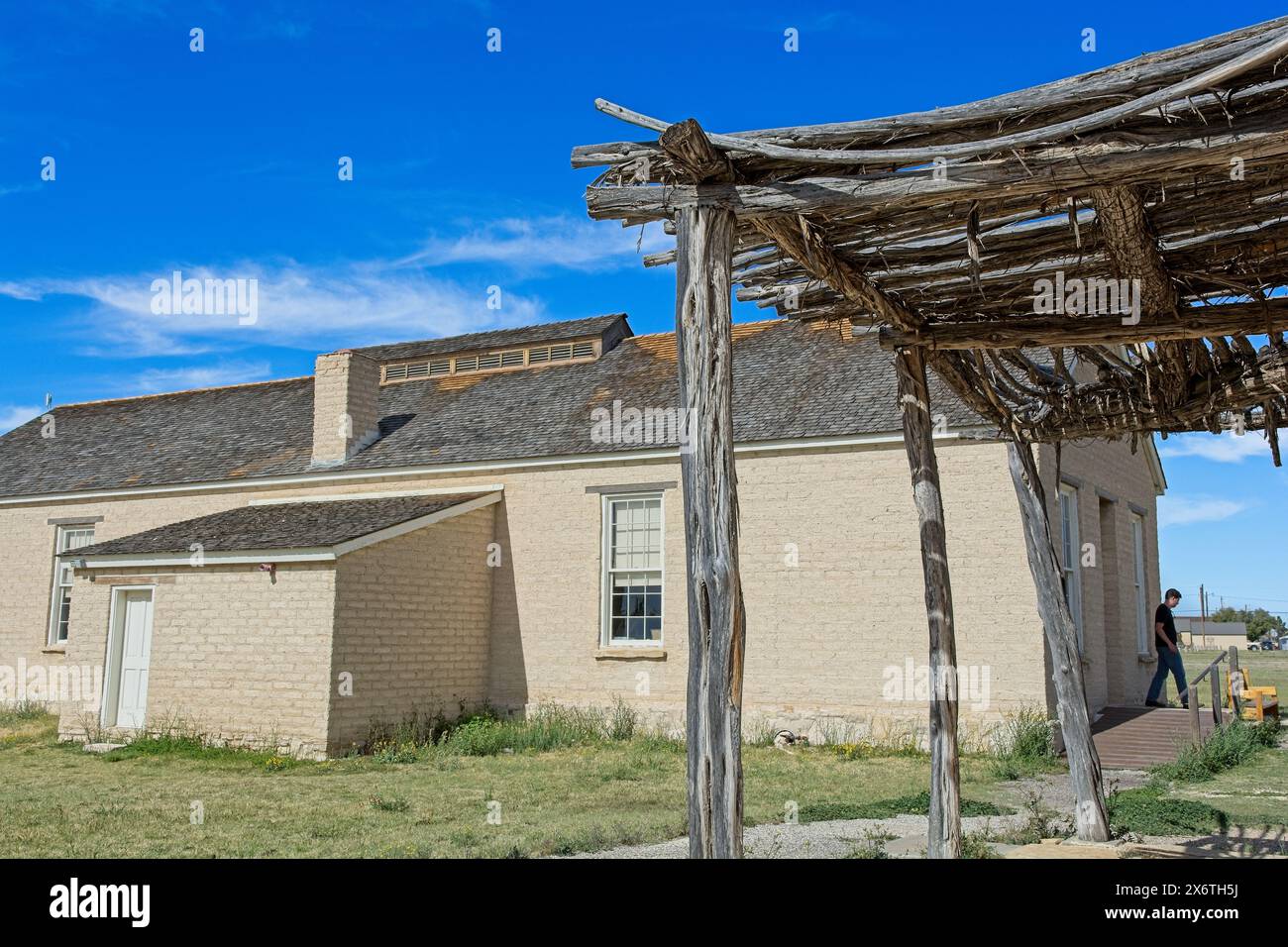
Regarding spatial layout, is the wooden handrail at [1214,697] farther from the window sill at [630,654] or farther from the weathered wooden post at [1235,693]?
the window sill at [630,654]

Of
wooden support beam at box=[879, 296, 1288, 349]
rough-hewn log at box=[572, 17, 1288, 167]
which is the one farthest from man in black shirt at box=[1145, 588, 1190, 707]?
rough-hewn log at box=[572, 17, 1288, 167]

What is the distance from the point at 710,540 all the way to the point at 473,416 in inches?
621

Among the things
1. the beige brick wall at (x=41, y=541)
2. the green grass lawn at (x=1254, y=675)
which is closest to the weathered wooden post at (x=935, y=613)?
the beige brick wall at (x=41, y=541)

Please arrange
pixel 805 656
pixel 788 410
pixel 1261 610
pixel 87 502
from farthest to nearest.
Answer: pixel 1261 610, pixel 87 502, pixel 788 410, pixel 805 656

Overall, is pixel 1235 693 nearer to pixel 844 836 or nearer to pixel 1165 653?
pixel 1165 653

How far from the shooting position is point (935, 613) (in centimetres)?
695

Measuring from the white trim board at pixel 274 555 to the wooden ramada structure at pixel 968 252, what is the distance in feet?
31.2

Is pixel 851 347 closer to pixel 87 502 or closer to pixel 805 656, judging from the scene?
pixel 805 656

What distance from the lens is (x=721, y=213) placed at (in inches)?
198

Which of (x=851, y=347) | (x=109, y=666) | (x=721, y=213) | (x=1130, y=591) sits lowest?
(x=109, y=666)

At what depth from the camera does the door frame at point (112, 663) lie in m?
16.5

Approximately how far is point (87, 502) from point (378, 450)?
6.71 meters
